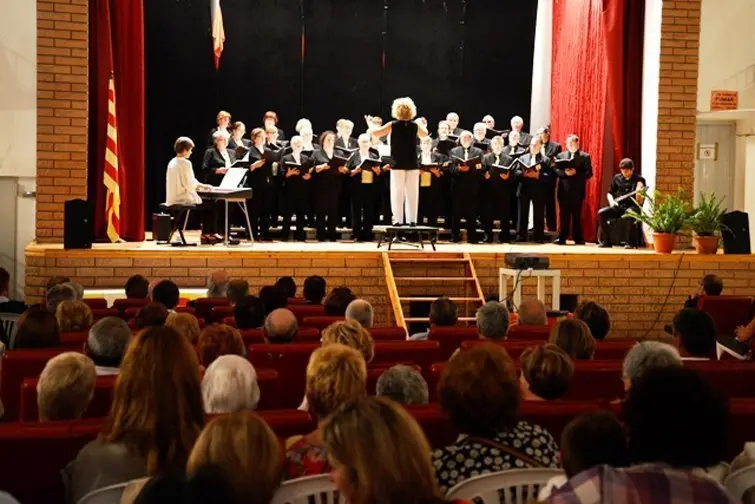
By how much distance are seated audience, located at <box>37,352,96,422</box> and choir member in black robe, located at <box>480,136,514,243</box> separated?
362 inches

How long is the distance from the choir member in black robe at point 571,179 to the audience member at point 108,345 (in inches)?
335

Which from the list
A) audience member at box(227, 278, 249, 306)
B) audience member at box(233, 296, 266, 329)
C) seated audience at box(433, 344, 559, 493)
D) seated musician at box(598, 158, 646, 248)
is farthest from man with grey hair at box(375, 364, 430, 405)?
seated musician at box(598, 158, 646, 248)

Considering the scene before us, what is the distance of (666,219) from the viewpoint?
10.9 m

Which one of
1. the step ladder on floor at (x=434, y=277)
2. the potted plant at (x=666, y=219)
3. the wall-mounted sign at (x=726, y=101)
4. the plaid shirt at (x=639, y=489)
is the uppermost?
the wall-mounted sign at (x=726, y=101)

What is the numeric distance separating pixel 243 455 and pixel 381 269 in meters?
8.10

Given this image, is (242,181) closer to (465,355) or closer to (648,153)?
(648,153)

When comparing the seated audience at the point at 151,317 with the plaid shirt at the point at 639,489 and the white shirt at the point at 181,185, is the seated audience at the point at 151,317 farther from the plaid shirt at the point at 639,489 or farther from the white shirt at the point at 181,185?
the white shirt at the point at 181,185

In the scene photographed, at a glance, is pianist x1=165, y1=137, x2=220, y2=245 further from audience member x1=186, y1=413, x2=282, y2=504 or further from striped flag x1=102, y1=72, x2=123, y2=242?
audience member x1=186, y1=413, x2=282, y2=504

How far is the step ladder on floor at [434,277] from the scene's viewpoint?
10.2 m

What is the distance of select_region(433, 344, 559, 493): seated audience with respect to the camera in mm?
2754

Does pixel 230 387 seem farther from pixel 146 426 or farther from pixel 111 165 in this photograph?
pixel 111 165

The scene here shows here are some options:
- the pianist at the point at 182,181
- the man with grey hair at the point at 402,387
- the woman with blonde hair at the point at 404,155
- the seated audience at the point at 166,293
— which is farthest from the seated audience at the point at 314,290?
the man with grey hair at the point at 402,387

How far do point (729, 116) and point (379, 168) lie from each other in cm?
468

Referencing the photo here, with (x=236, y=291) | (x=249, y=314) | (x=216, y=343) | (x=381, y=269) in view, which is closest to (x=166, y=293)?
(x=236, y=291)
